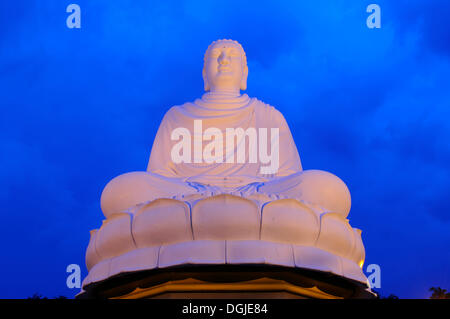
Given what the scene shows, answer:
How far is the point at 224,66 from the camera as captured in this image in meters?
6.71

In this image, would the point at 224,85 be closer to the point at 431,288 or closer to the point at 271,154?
the point at 271,154

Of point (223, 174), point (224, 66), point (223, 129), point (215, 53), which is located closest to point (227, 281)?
point (223, 174)

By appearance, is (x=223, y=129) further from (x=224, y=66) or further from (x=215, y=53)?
(x=215, y=53)

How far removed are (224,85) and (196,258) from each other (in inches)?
112

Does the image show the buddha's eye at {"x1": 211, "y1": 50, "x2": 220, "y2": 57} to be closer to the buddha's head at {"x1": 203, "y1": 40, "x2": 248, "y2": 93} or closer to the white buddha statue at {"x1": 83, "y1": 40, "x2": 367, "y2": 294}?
the buddha's head at {"x1": 203, "y1": 40, "x2": 248, "y2": 93}

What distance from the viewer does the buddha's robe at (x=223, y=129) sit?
607 cm

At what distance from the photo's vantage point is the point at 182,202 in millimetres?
4363

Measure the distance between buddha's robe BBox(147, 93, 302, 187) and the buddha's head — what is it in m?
0.15

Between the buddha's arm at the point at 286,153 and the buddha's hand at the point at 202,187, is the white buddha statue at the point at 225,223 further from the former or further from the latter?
the buddha's arm at the point at 286,153

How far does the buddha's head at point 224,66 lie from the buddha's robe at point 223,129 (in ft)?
0.50

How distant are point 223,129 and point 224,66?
28.7 inches

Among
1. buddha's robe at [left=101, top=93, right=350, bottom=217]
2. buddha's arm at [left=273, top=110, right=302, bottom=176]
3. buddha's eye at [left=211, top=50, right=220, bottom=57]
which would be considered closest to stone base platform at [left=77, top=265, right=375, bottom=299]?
buddha's robe at [left=101, top=93, right=350, bottom=217]
